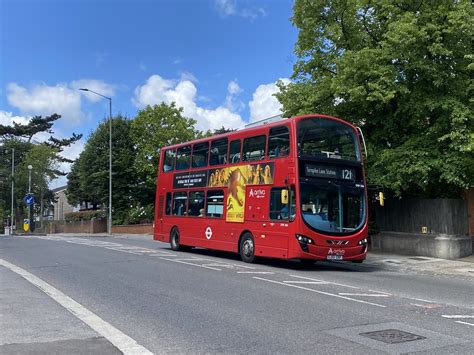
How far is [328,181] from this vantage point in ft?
48.0

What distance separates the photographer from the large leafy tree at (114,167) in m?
44.8

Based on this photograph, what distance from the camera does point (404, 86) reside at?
16.7 meters

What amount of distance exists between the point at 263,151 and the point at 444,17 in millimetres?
7708

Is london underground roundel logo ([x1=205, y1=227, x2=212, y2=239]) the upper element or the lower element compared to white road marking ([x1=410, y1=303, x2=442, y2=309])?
upper

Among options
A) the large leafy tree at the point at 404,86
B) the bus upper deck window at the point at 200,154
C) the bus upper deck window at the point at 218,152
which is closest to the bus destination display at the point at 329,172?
the large leafy tree at the point at 404,86

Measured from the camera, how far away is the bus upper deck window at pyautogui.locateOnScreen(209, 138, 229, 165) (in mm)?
17609

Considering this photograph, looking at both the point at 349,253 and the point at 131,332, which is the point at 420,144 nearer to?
the point at 349,253

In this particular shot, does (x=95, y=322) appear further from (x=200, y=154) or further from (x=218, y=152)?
(x=200, y=154)

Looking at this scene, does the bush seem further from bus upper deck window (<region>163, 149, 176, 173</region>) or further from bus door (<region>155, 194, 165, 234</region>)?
bus upper deck window (<region>163, 149, 176, 173</region>)

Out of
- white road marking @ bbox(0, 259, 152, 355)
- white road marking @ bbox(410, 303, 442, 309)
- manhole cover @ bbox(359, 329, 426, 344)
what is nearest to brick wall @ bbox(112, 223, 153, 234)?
white road marking @ bbox(0, 259, 152, 355)

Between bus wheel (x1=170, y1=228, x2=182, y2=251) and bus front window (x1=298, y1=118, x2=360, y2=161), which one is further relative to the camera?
bus wheel (x1=170, y1=228, x2=182, y2=251)

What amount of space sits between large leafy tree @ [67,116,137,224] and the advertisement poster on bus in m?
28.4

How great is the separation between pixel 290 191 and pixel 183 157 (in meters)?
7.15

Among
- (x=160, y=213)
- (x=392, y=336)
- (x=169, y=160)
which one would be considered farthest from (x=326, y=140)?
(x=160, y=213)
